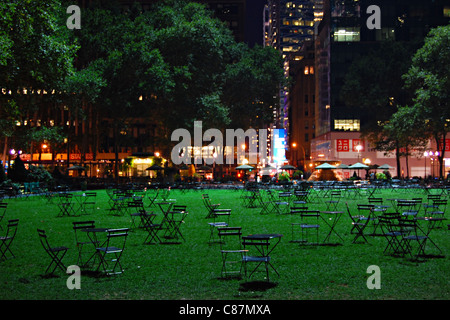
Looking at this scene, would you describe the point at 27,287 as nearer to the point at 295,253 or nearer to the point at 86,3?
the point at 295,253

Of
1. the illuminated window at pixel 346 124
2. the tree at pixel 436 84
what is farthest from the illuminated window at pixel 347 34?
the tree at pixel 436 84

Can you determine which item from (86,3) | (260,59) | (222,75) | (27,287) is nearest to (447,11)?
(260,59)

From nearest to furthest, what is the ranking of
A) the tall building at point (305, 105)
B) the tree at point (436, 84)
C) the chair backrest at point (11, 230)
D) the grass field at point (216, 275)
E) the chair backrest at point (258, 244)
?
the grass field at point (216, 275) → the chair backrest at point (258, 244) → the chair backrest at point (11, 230) → the tree at point (436, 84) → the tall building at point (305, 105)

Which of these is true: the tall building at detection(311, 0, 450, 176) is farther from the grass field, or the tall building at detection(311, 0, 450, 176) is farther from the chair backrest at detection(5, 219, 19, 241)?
the chair backrest at detection(5, 219, 19, 241)

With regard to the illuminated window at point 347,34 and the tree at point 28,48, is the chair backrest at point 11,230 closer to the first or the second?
the tree at point 28,48

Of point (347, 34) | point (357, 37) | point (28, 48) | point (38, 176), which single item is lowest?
point (38, 176)

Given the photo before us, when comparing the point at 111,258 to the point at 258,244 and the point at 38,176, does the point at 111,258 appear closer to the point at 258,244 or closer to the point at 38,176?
the point at 258,244

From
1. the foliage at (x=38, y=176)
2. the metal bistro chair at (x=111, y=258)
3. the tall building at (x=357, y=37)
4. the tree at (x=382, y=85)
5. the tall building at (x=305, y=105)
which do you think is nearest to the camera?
the metal bistro chair at (x=111, y=258)

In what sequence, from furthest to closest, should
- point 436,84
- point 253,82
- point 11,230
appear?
point 253,82
point 436,84
point 11,230

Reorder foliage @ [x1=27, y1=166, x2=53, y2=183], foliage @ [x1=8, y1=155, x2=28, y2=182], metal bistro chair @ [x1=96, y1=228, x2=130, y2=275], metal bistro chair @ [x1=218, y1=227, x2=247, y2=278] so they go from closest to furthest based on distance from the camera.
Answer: metal bistro chair @ [x1=218, y1=227, x2=247, y2=278] < metal bistro chair @ [x1=96, y1=228, x2=130, y2=275] < foliage @ [x1=8, y1=155, x2=28, y2=182] < foliage @ [x1=27, y1=166, x2=53, y2=183]

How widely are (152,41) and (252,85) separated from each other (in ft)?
43.5

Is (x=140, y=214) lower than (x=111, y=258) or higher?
higher

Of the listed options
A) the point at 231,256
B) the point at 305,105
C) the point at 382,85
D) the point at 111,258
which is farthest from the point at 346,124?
the point at 111,258

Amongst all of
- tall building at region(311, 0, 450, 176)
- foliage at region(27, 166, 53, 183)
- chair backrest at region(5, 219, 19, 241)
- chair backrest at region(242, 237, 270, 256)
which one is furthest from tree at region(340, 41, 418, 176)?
chair backrest at region(5, 219, 19, 241)
